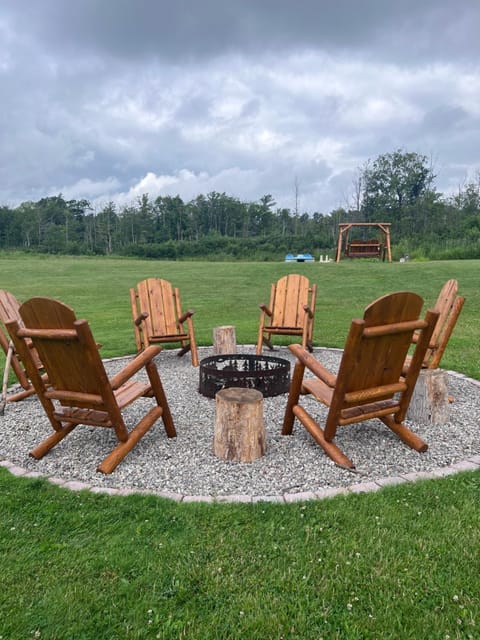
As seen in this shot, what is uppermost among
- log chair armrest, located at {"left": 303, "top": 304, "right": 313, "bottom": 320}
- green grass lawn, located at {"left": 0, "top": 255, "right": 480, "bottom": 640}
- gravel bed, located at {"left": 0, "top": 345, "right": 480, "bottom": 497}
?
log chair armrest, located at {"left": 303, "top": 304, "right": 313, "bottom": 320}

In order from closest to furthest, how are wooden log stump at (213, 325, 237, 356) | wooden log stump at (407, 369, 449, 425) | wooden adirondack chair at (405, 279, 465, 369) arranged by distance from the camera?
wooden log stump at (407, 369, 449, 425) < wooden adirondack chair at (405, 279, 465, 369) < wooden log stump at (213, 325, 237, 356)

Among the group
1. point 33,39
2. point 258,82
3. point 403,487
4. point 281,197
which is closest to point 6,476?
point 403,487

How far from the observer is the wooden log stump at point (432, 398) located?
3.33 meters

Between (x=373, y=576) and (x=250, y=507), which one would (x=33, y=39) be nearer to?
(x=250, y=507)

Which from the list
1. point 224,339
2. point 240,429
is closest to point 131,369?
point 240,429

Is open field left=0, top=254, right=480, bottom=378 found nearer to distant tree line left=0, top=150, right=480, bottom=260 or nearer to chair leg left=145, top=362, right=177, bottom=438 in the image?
chair leg left=145, top=362, right=177, bottom=438

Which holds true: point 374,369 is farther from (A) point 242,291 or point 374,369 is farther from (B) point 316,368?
(A) point 242,291

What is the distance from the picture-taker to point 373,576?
69.4 inches

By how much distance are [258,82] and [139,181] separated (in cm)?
4089

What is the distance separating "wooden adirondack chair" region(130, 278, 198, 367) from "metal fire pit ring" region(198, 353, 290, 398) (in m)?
1.03

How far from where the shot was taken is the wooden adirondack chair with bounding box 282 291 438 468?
2428 mm

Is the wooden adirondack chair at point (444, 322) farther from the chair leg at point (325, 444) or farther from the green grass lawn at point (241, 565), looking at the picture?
the green grass lawn at point (241, 565)

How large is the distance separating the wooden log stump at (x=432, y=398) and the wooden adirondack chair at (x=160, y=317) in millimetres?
2584

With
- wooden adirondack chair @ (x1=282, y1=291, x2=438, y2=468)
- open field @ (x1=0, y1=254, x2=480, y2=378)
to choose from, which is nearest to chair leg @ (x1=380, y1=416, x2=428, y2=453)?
wooden adirondack chair @ (x1=282, y1=291, x2=438, y2=468)
